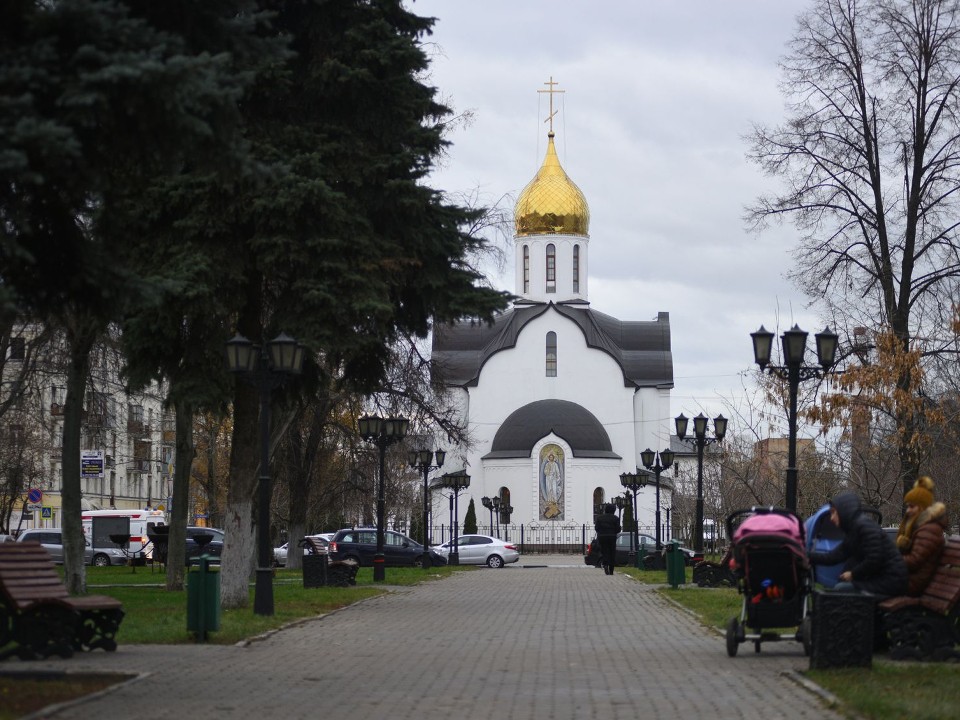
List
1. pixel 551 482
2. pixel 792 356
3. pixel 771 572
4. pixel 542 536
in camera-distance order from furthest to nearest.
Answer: pixel 551 482 → pixel 542 536 → pixel 792 356 → pixel 771 572

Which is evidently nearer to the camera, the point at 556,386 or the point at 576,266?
the point at 556,386

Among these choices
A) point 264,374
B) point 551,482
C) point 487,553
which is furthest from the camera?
point 551,482

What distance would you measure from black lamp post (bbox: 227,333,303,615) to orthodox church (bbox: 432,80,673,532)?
62.7 m

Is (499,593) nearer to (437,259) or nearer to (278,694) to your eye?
(437,259)

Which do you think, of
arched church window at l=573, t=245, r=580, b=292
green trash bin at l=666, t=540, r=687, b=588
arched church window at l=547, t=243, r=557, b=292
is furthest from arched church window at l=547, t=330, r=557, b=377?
green trash bin at l=666, t=540, r=687, b=588

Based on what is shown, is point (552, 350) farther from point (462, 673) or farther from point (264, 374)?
point (462, 673)

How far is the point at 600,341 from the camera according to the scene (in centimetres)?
8969

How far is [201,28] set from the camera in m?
10.6

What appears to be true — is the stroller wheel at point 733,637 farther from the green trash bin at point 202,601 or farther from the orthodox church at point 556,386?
the orthodox church at point 556,386

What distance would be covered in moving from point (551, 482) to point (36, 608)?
70729 millimetres

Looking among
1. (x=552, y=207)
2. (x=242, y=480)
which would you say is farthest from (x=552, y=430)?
(x=242, y=480)

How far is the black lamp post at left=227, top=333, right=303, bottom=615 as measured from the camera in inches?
748

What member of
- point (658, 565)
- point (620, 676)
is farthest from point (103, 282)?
point (658, 565)

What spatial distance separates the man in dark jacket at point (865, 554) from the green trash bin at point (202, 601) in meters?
6.54
